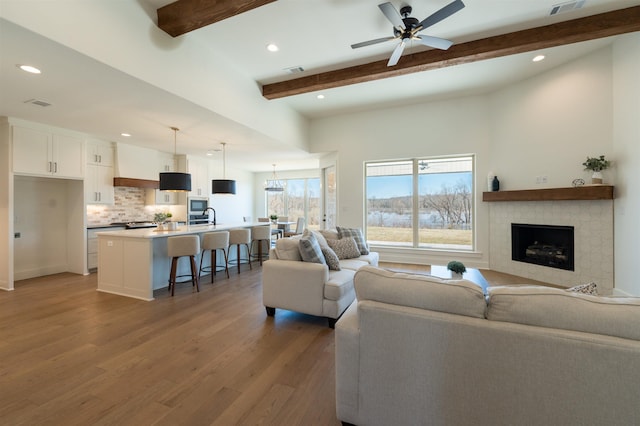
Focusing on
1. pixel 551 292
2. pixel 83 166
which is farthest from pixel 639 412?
pixel 83 166

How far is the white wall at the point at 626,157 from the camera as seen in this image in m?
3.44

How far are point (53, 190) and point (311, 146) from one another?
5.51 m

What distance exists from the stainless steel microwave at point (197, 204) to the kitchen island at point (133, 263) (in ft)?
11.3

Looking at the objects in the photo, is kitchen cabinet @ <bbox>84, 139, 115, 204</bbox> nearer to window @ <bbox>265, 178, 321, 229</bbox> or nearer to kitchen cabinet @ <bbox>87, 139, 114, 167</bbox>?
kitchen cabinet @ <bbox>87, 139, 114, 167</bbox>

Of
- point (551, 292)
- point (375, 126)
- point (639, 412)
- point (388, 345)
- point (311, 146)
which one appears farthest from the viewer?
point (311, 146)

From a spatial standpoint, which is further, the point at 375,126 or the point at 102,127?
the point at 375,126

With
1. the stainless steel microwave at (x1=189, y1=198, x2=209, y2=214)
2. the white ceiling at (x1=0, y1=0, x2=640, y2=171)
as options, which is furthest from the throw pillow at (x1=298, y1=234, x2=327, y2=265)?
the stainless steel microwave at (x1=189, y1=198, x2=209, y2=214)

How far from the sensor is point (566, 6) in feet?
10.0

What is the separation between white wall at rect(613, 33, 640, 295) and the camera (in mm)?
3443

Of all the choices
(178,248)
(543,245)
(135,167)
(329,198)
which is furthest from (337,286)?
(135,167)

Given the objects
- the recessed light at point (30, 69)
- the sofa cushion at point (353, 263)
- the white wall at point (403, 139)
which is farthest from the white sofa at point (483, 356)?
the white wall at point (403, 139)

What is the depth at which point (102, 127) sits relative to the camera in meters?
4.67

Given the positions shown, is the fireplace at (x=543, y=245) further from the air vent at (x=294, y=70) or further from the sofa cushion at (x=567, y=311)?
the air vent at (x=294, y=70)

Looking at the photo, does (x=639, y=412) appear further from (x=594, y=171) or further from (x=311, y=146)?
(x=311, y=146)
